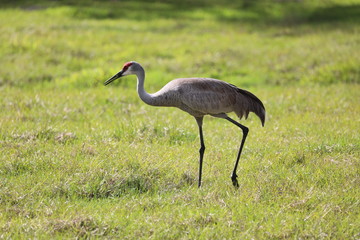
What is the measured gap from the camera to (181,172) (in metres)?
6.80

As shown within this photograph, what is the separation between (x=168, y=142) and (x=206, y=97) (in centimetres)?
174

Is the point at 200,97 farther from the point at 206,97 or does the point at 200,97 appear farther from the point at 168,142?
the point at 168,142

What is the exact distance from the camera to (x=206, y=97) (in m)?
6.66

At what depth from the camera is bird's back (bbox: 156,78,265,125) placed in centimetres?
662

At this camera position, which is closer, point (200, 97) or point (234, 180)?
point (234, 180)

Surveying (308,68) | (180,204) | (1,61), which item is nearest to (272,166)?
(180,204)

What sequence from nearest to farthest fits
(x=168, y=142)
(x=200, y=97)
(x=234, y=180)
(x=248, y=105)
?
(x=234, y=180) < (x=200, y=97) < (x=248, y=105) < (x=168, y=142)

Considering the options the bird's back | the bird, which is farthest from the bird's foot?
the bird's back

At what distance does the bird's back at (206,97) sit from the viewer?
21.7 ft

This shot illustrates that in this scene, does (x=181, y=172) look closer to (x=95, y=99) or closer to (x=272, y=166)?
(x=272, y=166)

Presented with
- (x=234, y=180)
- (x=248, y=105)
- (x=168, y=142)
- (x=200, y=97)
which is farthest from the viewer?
(x=168, y=142)

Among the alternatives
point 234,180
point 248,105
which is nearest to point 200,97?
point 248,105

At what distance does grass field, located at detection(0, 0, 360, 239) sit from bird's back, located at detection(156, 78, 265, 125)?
0.75 meters

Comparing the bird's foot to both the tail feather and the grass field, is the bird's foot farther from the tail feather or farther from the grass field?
the tail feather
